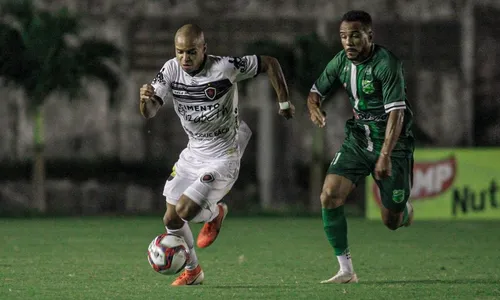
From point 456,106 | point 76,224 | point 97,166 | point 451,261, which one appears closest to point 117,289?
point 451,261

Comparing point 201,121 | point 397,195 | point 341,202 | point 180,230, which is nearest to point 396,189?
point 397,195

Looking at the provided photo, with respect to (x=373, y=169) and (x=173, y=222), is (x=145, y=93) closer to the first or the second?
(x=173, y=222)

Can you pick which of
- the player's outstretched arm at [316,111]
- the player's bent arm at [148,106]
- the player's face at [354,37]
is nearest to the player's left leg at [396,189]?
the player's outstretched arm at [316,111]

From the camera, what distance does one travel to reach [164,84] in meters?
9.16

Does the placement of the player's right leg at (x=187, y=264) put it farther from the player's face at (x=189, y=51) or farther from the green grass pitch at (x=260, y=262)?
the player's face at (x=189, y=51)

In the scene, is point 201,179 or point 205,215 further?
point 205,215

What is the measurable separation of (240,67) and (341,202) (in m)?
1.33

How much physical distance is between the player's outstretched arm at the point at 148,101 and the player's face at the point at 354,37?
1.53 meters

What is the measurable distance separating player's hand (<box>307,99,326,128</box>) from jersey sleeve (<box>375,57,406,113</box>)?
1.61 feet

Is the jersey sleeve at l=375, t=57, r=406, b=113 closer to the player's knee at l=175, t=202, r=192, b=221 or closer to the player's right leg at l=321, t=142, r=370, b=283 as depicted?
the player's right leg at l=321, t=142, r=370, b=283

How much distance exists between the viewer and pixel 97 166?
82.2 feet

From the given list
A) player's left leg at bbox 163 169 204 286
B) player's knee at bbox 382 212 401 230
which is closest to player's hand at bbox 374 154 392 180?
player's knee at bbox 382 212 401 230

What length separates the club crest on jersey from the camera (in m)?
9.17

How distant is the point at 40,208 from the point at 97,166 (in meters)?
4.05
